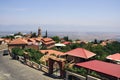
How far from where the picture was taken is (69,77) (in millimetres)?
28750

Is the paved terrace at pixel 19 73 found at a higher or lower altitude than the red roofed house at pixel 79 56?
lower

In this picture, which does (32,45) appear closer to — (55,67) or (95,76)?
(55,67)

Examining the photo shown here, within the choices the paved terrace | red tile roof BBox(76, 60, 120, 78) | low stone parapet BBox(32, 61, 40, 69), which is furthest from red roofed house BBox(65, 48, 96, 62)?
the paved terrace

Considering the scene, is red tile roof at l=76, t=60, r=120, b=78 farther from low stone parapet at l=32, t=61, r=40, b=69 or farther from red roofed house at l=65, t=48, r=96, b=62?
low stone parapet at l=32, t=61, r=40, b=69

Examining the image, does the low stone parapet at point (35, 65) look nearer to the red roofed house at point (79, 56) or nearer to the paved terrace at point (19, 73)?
the paved terrace at point (19, 73)

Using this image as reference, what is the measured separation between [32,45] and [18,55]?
16572mm

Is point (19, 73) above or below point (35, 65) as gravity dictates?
below

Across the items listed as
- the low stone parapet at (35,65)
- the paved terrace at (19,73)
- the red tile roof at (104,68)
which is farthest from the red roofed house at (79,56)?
the paved terrace at (19,73)

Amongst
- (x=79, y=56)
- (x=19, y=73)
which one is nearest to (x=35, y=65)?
(x=19, y=73)

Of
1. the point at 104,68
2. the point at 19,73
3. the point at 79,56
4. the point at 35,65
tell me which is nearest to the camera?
the point at 104,68

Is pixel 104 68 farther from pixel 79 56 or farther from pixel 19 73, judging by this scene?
pixel 19 73

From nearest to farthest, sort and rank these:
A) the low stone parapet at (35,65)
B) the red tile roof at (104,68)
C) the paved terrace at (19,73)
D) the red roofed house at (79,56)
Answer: the red tile roof at (104,68) < the paved terrace at (19,73) < the red roofed house at (79,56) < the low stone parapet at (35,65)

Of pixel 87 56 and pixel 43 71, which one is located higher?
pixel 87 56

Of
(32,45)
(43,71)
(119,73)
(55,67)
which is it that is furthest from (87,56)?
(32,45)
